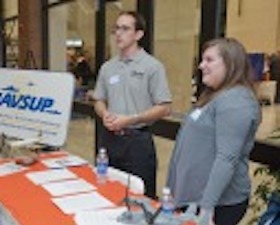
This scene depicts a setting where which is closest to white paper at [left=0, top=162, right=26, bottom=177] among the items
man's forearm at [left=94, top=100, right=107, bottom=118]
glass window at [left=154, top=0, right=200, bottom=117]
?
man's forearm at [left=94, top=100, right=107, bottom=118]

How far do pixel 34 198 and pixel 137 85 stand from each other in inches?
42.1

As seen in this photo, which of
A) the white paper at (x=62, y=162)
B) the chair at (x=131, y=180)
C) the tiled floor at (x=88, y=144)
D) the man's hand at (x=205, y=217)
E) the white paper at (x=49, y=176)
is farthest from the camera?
the tiled floor at (x=88, y=144)

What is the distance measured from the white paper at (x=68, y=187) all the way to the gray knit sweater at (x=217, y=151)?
410 mm

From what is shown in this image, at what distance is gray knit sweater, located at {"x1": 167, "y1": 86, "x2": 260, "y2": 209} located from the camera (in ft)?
6.70

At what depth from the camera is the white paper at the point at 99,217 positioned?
186 cm

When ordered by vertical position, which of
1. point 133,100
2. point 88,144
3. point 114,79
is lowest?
point 88,144

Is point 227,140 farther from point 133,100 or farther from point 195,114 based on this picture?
point 133,100

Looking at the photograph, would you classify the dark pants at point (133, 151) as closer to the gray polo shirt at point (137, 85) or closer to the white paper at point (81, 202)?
the gray polo shirt at point (137, 85)

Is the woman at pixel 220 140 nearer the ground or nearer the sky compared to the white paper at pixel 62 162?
nearer the sky

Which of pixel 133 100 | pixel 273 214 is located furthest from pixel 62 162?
pixel 273 214

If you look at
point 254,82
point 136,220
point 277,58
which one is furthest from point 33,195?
point 277,58

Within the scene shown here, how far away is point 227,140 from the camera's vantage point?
2037 millimetres

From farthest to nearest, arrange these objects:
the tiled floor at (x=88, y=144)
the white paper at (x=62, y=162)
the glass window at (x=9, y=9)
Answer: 1. the glass window at (x=9, y=9)
2. the tiled floor at (x=88, y=144)
3. the white paper at (x=62, y=162)

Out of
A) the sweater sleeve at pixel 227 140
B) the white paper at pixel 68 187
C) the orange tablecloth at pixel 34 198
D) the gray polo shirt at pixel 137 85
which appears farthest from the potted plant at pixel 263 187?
the white paper at pixel 68 187
